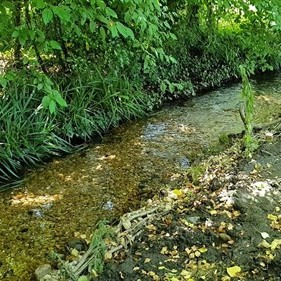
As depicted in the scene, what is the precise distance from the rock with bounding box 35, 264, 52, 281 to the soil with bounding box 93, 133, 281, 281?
40cm

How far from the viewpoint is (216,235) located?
114 inches

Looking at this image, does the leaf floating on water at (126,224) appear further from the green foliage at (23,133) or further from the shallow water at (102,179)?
the green foliage at (23,133)

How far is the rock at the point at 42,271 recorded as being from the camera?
109 inches

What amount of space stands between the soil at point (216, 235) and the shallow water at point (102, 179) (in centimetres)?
56

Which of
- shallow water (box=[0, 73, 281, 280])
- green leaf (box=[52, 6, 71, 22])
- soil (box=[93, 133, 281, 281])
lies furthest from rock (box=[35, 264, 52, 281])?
green leaf (box=[52, 6, 71, 22])

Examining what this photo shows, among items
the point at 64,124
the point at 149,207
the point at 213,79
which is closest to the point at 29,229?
the point at 149,207

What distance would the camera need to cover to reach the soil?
2592mm

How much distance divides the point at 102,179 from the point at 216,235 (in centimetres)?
159

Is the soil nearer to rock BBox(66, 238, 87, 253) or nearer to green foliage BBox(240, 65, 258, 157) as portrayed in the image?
green foliage BBox(240, 65, 258, 157)

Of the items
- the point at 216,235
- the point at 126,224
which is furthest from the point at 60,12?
the point at 216,235

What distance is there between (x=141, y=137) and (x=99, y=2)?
213 cm

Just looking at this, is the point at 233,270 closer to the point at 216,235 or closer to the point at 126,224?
the point at 216,235

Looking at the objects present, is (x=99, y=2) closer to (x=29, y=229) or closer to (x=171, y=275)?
(x=29, y=229)

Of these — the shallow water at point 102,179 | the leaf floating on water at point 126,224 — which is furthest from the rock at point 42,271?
the leaf floating on water at point 126,224
